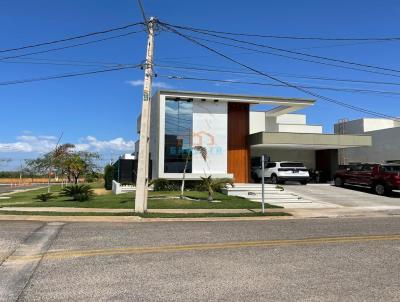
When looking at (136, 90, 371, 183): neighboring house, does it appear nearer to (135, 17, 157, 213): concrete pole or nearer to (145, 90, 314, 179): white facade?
(145, 90, 314, 179): white facade

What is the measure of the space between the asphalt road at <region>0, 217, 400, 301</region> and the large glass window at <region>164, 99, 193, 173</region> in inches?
630

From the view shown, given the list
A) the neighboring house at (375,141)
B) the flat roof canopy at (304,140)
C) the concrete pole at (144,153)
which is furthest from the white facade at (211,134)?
the neighboring house at (375,141)

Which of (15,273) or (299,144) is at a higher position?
(299,144)

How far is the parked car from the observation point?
2678 centimetres

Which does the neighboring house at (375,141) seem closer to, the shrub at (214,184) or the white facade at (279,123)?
the white facade at (279,123)

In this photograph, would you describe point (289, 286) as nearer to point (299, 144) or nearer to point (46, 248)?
point (46, 248)

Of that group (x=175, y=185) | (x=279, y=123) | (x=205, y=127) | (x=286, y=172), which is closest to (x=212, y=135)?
(x=205, y=127)

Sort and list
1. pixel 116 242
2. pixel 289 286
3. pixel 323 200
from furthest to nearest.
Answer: pixel 323 200 < pixel 116 242 < pixel 289 286

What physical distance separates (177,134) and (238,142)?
4.86 meters

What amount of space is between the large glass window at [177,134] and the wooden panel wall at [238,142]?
342cm

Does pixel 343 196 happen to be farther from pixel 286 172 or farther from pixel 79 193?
pixel 79 193

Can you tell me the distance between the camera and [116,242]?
34.8 feet

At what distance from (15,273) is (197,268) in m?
2.93

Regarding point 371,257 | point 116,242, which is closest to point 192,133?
point 116,242
